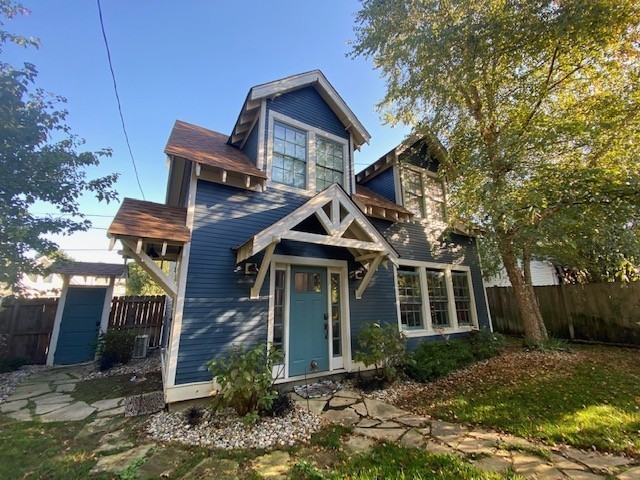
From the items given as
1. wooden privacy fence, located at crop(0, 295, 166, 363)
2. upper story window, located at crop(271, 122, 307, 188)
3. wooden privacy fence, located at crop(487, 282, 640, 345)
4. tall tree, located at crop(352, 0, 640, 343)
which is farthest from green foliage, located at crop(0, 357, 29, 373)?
wooden privacy fence, located at crop(487, 282, 640, 345)

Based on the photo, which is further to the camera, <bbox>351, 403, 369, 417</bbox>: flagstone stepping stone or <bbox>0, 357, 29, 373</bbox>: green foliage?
<bbox>0, 357, 29, 373</bbox>: green foliage

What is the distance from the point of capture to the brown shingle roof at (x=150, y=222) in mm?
4223

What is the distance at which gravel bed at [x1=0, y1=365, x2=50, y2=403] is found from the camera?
17.7ft

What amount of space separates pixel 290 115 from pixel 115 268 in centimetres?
737

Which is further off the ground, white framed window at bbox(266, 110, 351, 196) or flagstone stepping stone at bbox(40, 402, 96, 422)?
white framed window at bbox(266, 110, 351, 196)

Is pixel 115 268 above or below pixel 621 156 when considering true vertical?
below

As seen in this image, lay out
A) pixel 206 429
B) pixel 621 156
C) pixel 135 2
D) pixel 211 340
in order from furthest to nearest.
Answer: pixel 621 156 → pixel 135 2 → pixel 211 340 → pixel 206 429

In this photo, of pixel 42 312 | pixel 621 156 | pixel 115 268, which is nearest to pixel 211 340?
pixel 115 268

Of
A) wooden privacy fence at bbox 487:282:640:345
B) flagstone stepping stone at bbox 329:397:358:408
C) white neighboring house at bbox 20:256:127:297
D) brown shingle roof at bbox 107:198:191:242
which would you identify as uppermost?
brown shingle roof at bbox 107:198:191:242

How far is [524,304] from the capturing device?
773cm

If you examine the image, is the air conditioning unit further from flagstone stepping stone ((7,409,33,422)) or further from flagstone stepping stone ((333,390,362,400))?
flagstone stepping stone ((333,390,362,400))

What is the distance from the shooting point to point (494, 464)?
2770 millimetres

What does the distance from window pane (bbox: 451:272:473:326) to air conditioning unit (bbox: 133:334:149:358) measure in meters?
9.83

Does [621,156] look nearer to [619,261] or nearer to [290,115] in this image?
[619,261]
